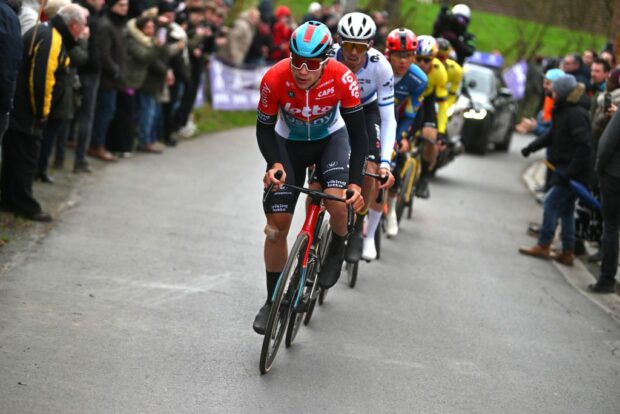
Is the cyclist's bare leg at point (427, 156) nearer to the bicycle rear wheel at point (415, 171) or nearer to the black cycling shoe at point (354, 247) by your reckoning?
the bicycle rear wheel at point (415, 171)

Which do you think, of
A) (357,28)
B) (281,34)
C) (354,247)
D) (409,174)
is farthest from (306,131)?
(281,34)

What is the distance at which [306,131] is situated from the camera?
717cm

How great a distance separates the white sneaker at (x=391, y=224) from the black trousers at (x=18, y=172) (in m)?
4.02

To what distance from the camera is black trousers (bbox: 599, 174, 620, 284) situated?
10.3 metres

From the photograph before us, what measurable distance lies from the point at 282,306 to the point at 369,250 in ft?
10.7

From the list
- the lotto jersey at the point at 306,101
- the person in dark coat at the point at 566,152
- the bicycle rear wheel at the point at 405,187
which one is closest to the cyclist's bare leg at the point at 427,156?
the bicycle rear wheel at the point at 405,187

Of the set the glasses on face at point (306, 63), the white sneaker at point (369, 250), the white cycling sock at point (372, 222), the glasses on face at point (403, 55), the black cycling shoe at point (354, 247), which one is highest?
the glasses on face at point (306, 63)

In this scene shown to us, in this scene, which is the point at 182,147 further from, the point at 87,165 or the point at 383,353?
the point at 383,353

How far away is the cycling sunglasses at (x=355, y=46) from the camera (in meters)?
8.38

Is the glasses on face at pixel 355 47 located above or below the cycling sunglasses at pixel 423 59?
above

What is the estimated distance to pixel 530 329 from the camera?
8977 mm

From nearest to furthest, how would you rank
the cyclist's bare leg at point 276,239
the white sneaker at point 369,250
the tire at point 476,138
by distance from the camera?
the cyclist's bare leg at point 276,239, the white sneaker at point 369,250, the tire at point 476,138

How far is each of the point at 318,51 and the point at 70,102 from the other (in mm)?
5648

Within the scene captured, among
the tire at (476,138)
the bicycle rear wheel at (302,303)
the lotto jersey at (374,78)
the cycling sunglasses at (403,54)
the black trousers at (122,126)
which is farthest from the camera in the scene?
the tire at (476,138)
